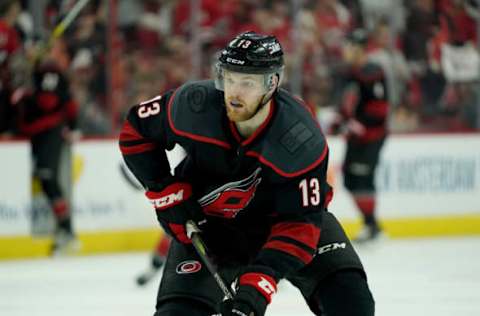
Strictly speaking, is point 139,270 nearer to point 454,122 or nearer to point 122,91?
point 122,91

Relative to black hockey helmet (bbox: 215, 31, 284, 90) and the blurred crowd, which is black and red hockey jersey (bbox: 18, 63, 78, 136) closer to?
the blurred crowd

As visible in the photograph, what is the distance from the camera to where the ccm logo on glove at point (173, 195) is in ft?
10.7

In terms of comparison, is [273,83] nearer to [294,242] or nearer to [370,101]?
[294,242]

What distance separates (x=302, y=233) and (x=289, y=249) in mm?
65

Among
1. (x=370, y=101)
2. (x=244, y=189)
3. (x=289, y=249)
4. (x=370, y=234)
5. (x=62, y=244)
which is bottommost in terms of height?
(x=370, y=234)

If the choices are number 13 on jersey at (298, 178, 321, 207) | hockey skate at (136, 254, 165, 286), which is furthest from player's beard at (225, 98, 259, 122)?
hockey skate at (136, 254, 165, 286)

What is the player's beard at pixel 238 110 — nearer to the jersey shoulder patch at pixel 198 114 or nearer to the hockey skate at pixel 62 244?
the jersey shoulder patch at pixel 198 114

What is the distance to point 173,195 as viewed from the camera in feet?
10.7

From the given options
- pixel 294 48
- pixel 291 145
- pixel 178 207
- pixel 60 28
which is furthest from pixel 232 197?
pixel 294 48

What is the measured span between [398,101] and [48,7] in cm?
296

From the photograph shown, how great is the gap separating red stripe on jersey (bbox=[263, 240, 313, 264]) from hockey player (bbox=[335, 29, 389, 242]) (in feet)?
16.3

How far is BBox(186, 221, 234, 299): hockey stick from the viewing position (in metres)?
3.17

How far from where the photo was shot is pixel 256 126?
3.13 meters

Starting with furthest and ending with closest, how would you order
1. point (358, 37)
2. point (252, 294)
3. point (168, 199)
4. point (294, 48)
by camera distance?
point (358, 37) → point (294, 48) → point (168, 199) → point (252, 294)
